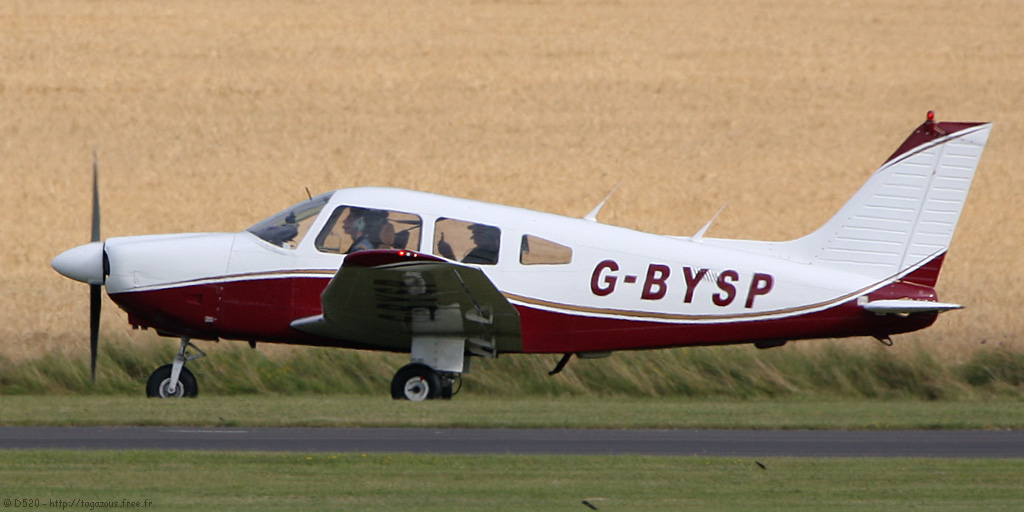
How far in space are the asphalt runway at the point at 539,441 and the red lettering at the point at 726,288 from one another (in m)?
2.18

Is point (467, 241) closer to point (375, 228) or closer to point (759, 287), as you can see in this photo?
point (375, 228)

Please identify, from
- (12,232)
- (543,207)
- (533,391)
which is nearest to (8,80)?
(12,232)

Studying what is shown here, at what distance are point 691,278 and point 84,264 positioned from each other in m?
5.47

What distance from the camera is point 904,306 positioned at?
499 inches

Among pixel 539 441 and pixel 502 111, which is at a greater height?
pixel 502 111

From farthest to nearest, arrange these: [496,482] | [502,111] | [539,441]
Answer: [502,111], [539,441], [496,482]

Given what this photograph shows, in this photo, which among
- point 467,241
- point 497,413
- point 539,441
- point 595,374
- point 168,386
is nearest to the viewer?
point 539,441

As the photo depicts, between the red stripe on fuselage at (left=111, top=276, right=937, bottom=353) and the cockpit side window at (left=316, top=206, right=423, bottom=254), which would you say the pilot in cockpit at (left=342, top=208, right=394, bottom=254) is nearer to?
the cockpit side window at (left=316, top=206, right=423, bottom=254)

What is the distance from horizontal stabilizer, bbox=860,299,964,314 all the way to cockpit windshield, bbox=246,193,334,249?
16.3ft

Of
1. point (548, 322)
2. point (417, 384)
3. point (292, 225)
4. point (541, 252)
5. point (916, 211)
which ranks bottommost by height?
point (417, 384)

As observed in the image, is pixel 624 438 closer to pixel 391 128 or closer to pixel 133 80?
pixel 391 128

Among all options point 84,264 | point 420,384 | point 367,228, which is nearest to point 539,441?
point 420,384

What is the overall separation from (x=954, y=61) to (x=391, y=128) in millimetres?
11038

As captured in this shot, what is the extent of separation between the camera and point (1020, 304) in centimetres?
1891
